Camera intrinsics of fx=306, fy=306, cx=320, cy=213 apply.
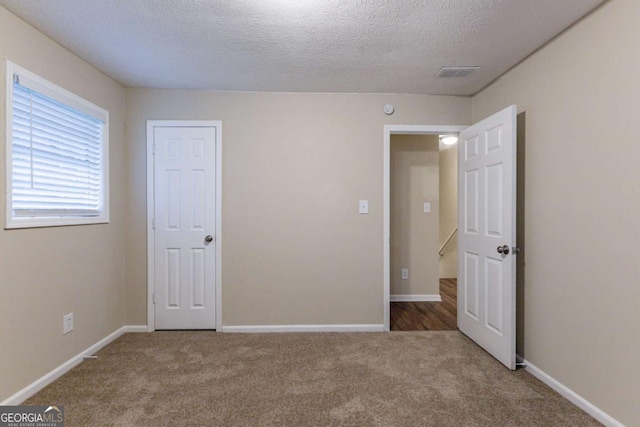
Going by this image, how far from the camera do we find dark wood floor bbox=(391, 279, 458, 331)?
3148 mm

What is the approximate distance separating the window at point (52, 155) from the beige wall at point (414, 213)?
3232mm

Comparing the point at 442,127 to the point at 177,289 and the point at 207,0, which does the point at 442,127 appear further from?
the point at 177,289

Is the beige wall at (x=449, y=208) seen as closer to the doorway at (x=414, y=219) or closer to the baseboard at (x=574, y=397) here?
the doorway at (x=414, y=219)

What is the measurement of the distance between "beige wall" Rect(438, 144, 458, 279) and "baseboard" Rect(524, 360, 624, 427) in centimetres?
328

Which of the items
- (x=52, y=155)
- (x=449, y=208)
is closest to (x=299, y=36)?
(x=52, y=155)

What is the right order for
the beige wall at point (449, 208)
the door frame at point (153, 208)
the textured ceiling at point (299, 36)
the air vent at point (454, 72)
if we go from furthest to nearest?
the beige wall at point (449, 208)
the door frame at point (153, 208)
the air vent at point (454, 72)
the textured ceiling at point (299, 36)

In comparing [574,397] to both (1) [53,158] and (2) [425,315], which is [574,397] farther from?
(1) [53,158]

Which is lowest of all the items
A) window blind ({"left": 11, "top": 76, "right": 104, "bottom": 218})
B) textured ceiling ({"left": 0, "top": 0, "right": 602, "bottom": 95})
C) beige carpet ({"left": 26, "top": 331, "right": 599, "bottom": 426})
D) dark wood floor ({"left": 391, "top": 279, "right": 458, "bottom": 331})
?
dark wood floor ({"left": 391, "top": 279, "right": 458, "bottom": 331})

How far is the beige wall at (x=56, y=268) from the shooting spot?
181cm

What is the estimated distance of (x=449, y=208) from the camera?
5477 mm

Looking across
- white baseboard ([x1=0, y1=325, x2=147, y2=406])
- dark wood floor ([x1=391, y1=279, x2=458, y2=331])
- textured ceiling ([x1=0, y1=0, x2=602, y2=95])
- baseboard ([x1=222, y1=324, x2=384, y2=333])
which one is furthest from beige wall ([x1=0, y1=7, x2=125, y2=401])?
dark wood floor ([x1=391, y1=279, x2=458, y2=331])

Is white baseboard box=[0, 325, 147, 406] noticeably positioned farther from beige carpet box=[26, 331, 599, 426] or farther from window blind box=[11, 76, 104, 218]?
window blind box=[11, 76, 104, 218]

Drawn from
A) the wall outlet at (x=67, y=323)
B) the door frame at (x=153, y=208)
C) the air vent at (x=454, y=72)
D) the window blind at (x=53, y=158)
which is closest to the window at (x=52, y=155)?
the window blind at (x=53, y=158)

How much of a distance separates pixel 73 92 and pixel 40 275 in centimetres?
134
